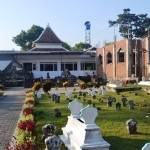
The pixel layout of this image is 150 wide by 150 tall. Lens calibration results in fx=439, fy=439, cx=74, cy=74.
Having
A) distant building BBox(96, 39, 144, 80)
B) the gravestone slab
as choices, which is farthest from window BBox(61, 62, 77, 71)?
the gravestone slab

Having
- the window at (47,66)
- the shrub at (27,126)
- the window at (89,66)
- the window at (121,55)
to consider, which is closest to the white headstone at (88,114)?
the shrub at (27,126)

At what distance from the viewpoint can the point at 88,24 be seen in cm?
8181

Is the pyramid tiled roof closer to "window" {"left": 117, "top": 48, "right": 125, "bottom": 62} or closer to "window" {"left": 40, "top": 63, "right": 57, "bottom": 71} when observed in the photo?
"window" {"left": 40, "top": 63, "right": 57, "bottom": 71}

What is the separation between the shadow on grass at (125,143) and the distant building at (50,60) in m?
46.5

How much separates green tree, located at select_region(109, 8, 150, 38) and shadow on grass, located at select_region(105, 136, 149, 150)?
2518 inches

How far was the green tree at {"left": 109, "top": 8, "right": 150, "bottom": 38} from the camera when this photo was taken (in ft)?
246

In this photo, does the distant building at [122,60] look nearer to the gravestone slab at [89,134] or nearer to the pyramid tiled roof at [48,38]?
the pyramid tiled roof at [48,38]

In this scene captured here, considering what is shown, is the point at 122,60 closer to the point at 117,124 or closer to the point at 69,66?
the point at 69,66

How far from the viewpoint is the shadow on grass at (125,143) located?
996cm

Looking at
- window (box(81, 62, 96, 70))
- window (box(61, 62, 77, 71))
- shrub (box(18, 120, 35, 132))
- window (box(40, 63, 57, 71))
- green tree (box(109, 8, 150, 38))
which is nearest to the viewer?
shrub (box(18, 120, 35, 132))

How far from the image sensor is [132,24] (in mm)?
76688

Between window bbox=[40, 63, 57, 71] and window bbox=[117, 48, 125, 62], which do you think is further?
window bbox=[40, 63, 57, 71]

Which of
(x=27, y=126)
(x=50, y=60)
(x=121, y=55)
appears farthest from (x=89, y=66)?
(x=27, y=126)

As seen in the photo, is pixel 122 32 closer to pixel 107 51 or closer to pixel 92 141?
pixel 107 51
